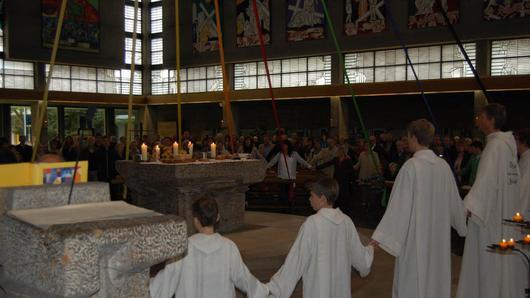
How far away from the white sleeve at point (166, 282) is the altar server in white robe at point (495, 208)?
2.55m

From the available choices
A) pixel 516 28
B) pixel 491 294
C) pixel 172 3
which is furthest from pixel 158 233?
pixel 172 3

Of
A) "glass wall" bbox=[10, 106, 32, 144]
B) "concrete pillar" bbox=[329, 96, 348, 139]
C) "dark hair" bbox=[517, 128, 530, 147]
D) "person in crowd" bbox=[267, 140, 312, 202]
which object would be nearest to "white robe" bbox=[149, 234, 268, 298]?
"dark hair" bbox=[517, 128, 530, 147]

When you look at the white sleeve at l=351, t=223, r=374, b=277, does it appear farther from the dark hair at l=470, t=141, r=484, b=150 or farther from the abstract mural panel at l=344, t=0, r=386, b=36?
the abstract mural panel at l=344, t=0, r=386, b=36

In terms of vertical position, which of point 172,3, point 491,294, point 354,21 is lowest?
point 491,294

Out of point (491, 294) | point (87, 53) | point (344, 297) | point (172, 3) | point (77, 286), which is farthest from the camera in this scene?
point (172, 3)

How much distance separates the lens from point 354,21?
24562 mm

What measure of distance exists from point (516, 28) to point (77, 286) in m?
22.1

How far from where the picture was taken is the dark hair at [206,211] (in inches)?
129

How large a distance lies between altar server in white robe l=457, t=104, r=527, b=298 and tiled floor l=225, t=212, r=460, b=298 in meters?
1.12

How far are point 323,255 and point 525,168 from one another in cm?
248

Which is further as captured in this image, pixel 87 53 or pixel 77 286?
pixel 87 53

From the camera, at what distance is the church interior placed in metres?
2.08

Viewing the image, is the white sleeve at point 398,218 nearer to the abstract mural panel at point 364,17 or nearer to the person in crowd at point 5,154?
the person in crowd at point 5,154

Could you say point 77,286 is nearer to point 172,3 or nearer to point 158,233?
point 158,233
